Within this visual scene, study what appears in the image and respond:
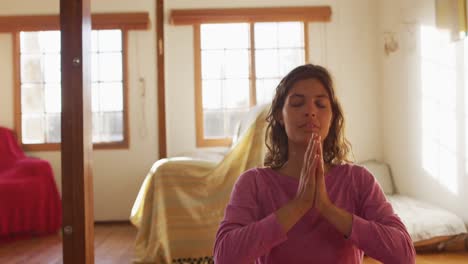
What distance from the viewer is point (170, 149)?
418cm

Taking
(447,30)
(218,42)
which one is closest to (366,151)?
(447,30)

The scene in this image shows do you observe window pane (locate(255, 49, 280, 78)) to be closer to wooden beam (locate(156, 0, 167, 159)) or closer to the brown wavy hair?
wooden beam (locate(156, 0, 167, 159))

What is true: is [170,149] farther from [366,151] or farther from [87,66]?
[87,66]

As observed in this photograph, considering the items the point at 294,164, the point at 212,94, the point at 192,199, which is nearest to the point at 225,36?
the point at 212,94

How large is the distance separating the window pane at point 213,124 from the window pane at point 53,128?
1556 millimetres

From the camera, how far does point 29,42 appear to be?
425cm

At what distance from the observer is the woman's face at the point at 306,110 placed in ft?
2.97

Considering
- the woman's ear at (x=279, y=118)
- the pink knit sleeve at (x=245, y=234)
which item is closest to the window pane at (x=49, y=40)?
the woman's ear at (x=279, y=118)

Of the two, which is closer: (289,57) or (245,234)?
(245,234)

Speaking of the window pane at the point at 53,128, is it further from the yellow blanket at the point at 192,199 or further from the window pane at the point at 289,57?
the window pane at the point at 289,57

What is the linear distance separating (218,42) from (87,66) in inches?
117

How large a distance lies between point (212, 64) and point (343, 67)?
4.55 feet

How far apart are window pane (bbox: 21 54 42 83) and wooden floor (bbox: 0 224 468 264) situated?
1783 mm

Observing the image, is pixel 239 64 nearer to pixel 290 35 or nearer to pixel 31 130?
pixel 290 35
